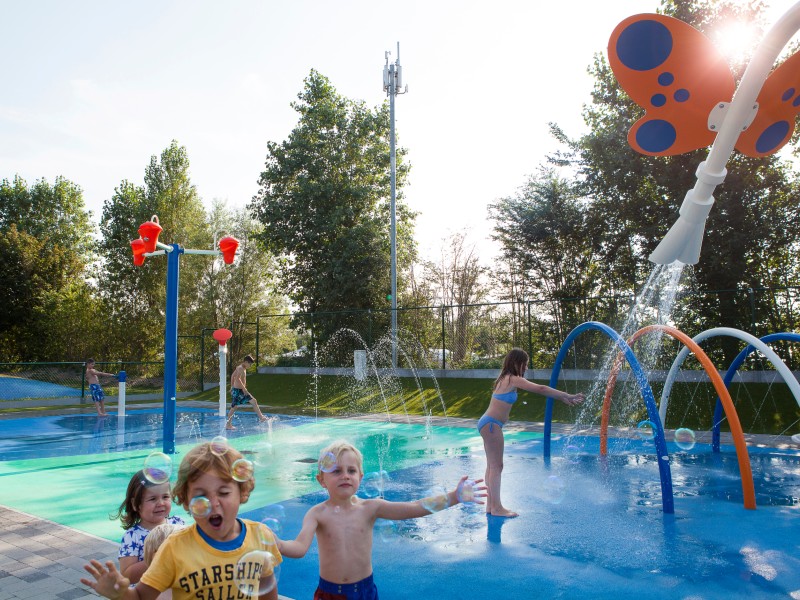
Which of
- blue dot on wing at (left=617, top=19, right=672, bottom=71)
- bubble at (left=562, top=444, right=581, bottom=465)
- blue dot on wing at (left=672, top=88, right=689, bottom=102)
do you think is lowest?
bubble at (left=562, top=444, right=581, bottom=465)

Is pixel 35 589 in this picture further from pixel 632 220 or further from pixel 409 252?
pixel 409 252

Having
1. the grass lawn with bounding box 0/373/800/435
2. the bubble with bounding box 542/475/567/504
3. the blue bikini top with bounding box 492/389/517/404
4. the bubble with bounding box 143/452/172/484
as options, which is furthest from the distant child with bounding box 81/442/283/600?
the grass lawn with bounding box 0/373/800/435

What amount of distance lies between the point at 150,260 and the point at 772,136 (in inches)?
1303

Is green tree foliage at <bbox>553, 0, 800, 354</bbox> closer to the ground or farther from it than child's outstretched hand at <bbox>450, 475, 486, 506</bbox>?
farther from it

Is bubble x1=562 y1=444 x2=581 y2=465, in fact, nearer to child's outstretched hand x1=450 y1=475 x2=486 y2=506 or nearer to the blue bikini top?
the blue bikini top

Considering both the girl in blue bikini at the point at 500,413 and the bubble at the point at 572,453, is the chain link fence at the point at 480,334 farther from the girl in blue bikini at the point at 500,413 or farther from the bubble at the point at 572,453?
the girl in blue bikini at the point at 500,413

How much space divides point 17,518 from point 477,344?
16.0 m

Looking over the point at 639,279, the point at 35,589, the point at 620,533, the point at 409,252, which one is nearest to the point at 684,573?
the point at 620,533

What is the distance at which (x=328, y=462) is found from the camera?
2891 mm

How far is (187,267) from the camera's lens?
117 feet

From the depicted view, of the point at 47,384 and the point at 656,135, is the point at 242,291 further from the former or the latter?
the point at 656,135

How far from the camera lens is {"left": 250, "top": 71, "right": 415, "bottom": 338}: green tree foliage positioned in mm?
28250

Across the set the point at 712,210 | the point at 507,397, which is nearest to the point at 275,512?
the point at 507,397

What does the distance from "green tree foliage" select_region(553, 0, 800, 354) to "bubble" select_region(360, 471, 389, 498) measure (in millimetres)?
11877
